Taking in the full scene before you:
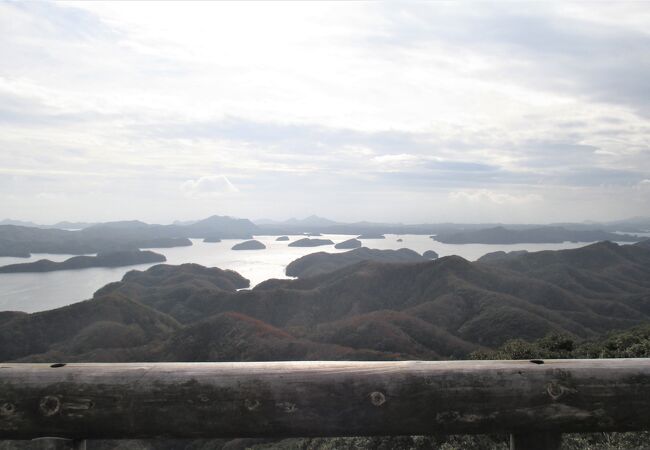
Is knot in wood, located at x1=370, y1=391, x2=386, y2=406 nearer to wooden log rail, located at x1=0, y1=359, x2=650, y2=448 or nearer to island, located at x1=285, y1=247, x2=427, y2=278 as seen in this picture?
wooden log rail, located at x1=0, y1=359, x2=650, y2=448

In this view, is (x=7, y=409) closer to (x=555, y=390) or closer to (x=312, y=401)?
(x=312, y=401)

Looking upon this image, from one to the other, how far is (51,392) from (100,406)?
0.90 ft

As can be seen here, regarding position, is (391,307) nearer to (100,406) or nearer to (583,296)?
(583,296)

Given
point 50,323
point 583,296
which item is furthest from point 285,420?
point 583,296

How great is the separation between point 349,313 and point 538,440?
87.9 m

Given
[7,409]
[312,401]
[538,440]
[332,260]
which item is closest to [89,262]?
[332,260]

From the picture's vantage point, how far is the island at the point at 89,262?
157875 mm

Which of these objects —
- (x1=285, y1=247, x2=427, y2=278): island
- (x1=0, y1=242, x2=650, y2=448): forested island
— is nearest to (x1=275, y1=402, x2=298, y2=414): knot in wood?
(x1=0, y1=242, x2=650, y2=448): forested island

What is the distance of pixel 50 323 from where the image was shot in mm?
72375

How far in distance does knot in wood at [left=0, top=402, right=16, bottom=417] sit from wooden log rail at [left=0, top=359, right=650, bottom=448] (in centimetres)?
2

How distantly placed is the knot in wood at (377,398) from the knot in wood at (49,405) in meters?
1.69

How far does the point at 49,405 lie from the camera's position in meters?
2.45

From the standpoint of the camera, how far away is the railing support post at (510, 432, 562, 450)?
8.54ft

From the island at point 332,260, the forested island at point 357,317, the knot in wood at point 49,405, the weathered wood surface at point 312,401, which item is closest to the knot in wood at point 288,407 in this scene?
the weathered wood surface at point 312,401
